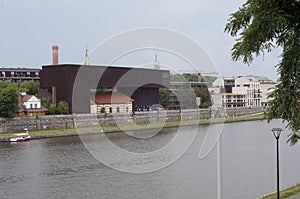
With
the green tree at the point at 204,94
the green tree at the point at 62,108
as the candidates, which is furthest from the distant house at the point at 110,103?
the green tree at the point at 204,94

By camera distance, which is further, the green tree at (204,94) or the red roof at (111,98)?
the red roof at (111,98)

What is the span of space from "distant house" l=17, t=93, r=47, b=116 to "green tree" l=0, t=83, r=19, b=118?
1361 mm

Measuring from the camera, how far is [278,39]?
3771 mm

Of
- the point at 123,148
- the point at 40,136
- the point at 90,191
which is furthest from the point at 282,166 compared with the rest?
the point at 40,136

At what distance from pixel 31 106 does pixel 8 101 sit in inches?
95.4

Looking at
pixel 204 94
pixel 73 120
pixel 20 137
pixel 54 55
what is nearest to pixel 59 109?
pixel 73 120

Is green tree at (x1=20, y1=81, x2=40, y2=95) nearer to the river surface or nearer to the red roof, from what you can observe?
the red roof

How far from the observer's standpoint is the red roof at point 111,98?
2171 centimetres

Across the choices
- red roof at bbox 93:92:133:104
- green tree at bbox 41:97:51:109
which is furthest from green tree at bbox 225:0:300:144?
green tree at bbox 41:97:51:109

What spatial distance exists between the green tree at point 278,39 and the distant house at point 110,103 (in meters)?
18.0

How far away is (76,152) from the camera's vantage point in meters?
14.2

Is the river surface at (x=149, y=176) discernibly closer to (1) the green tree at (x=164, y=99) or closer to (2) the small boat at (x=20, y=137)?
(2) the small boat at (x=20, y=137)

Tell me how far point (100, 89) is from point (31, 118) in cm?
379

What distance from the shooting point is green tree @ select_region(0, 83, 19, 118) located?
2034 centimetres
